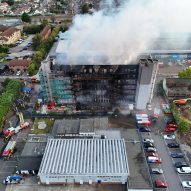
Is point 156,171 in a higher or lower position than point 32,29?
higher

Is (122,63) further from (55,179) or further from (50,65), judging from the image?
(55,179)

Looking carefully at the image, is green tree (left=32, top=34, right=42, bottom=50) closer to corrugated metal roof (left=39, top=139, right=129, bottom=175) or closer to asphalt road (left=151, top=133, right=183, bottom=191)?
corrugated metal roof (left=39, top=139, right=129, bottom=175)

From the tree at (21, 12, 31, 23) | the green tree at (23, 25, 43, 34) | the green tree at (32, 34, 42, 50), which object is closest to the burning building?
the green tree at (32, 34, 42, 50)

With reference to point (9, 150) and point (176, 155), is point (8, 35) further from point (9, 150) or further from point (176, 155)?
point (176, 155)

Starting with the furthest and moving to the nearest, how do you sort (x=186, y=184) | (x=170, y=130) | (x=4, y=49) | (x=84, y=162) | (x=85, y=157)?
(x=4, y=49) → (x=170, y=130) → (x=85, y=157) → (x=84, y=162) → (x=186, y=184)

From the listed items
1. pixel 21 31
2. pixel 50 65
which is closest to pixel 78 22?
pixel 50 65

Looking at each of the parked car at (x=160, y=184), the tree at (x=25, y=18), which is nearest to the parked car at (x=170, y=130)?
the parked car at (x=160, y=184)

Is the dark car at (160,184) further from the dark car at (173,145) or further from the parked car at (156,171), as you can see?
the dark car at (173,145)

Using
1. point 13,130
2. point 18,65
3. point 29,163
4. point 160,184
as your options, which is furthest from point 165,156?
point 18,65
